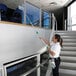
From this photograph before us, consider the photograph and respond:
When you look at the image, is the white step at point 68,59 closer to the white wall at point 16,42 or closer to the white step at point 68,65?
the white step at point 68,65

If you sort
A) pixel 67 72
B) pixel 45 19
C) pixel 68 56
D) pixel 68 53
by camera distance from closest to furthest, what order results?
pixel 67 72 → pixel 68 56 → pixel 68 53 → pixel 45 19

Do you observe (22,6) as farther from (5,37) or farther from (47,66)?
(47,66)

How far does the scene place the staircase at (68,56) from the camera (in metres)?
3.68

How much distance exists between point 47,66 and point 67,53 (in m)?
1.05

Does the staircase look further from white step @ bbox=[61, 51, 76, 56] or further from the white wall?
the white wall

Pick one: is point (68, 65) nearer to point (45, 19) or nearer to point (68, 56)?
point (68, 56)

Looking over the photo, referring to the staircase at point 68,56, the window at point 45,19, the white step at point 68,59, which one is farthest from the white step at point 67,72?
the window at point 45,19

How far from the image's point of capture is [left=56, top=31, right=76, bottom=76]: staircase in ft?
12.1

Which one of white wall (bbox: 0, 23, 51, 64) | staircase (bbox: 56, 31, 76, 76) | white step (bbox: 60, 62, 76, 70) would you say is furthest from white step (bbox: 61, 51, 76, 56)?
white wall (bbox: 0, 23, 51, 64)

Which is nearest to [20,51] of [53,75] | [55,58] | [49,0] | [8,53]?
[8,53]

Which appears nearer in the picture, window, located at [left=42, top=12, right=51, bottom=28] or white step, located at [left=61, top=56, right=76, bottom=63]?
white step, located at [left=61, top=56, right=76, bottom=63]

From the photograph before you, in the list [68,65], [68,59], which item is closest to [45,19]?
[68,59]

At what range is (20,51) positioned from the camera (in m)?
2.60

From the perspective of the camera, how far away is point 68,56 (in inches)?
167
